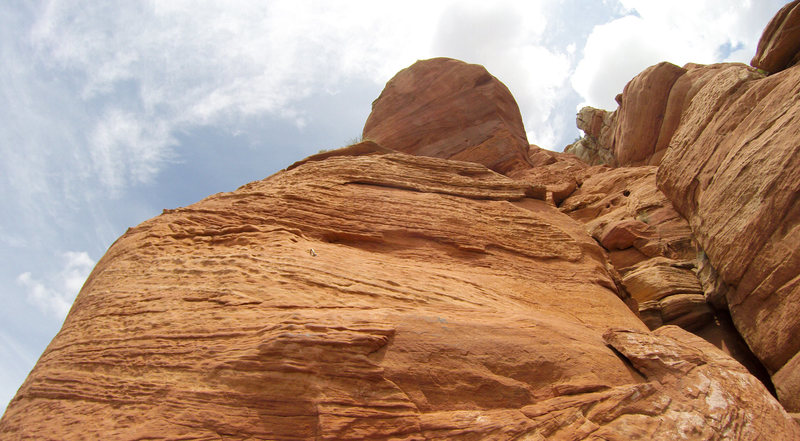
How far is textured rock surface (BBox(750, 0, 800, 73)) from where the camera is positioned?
11.6m

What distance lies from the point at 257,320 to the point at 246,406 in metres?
1.18

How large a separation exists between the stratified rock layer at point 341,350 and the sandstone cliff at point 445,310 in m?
0.03


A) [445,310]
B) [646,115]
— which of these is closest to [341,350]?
[445,310]

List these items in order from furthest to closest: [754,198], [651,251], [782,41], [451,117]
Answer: [451,117] < [651,251] < [782,41] < [754,198]

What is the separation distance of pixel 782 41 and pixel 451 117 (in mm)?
11937

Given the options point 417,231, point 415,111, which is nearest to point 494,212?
point 417,231

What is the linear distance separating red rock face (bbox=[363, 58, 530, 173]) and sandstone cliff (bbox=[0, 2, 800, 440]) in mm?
7515

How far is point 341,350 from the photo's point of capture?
5922 mm

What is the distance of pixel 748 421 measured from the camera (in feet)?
21.2

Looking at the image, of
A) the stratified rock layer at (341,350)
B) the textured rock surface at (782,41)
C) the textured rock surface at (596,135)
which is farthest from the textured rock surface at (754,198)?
the textured rock surface at (596,135)

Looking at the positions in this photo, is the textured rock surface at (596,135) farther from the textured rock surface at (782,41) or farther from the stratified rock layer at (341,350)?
the stratified rock layer at (341,350)

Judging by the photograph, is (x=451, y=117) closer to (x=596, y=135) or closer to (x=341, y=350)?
(x=596, y=135)

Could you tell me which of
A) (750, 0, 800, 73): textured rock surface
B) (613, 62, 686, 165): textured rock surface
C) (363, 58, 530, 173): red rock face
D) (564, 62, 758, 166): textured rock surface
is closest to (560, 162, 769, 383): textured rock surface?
(363, 58, 530, 173): red rock face

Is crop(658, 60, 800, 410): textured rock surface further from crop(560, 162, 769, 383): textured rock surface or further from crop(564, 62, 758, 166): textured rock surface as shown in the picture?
crop(564, 62, 758, 166): textured rock surface
